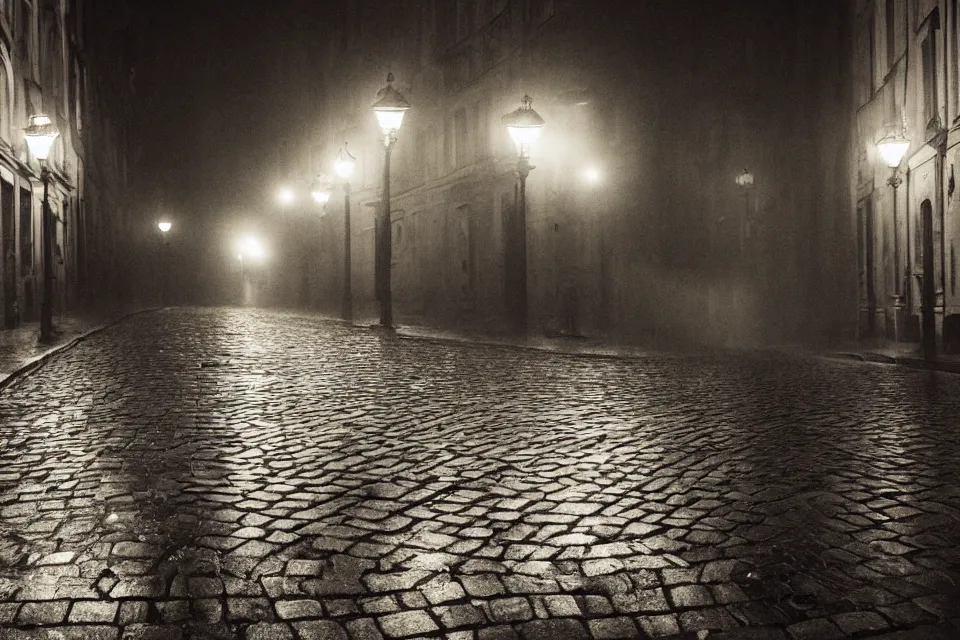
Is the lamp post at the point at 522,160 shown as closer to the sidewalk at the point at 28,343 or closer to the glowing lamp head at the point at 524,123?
the glowing lamp head at the point at 524,123

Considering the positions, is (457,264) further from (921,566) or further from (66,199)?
(921,566)

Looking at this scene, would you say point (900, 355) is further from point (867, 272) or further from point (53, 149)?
point (53, 149)

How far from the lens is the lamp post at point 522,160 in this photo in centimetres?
1636

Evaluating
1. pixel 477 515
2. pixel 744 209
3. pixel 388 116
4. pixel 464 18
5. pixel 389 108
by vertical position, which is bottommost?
pixel 477 515

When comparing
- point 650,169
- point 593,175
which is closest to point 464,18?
point 593,175

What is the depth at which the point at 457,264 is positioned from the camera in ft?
97.7

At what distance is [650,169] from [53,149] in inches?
709

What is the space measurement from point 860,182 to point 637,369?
12.9 metres

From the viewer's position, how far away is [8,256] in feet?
66.6

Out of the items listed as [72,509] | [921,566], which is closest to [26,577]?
[72,509]

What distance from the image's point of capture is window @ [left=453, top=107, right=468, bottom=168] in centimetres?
2922

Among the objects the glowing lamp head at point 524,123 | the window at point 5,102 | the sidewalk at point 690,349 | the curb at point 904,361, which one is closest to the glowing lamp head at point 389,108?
the glowing lamp head at point 524,123

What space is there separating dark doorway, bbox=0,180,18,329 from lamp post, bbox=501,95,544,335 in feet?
37.9

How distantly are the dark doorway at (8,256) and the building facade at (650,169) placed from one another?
8.85 meters
